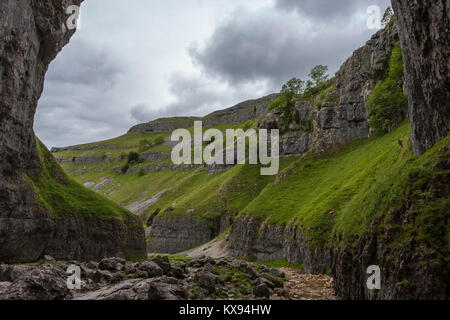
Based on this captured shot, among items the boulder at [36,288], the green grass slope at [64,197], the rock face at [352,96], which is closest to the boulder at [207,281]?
the boulder at [36,288]

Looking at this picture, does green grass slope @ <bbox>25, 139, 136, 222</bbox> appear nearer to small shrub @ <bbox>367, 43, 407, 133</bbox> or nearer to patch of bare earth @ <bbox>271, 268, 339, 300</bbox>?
patch of bare earth @ <bbox>271, 268, 339, 300</bbox>

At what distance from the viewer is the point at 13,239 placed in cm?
3359

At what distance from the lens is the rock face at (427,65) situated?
16625mm

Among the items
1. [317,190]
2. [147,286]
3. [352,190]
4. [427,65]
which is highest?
[427,65]

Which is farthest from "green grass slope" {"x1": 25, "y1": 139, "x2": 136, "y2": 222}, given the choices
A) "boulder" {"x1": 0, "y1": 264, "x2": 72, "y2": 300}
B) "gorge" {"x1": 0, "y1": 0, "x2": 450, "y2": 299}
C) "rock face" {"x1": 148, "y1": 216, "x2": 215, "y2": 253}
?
"rock face" {"x1": 148, "y1": 216, "x2": 215, "y2": 253}

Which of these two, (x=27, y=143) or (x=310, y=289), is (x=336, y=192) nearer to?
(x=310, y=289)

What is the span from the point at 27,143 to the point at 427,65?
46351 mm

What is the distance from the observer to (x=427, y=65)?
18531 millimetres

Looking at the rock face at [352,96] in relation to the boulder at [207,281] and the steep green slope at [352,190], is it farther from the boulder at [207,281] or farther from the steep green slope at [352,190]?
the boulder at [207,281]

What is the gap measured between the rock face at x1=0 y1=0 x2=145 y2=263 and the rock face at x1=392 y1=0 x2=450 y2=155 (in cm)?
3738

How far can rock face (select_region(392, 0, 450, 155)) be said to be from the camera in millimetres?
16625

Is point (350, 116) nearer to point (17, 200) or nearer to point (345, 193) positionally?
point (345, 193)

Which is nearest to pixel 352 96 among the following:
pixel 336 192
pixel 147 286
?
pixel 336 192

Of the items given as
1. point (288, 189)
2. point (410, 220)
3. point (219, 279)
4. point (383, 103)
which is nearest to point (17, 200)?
point (219, 279)
